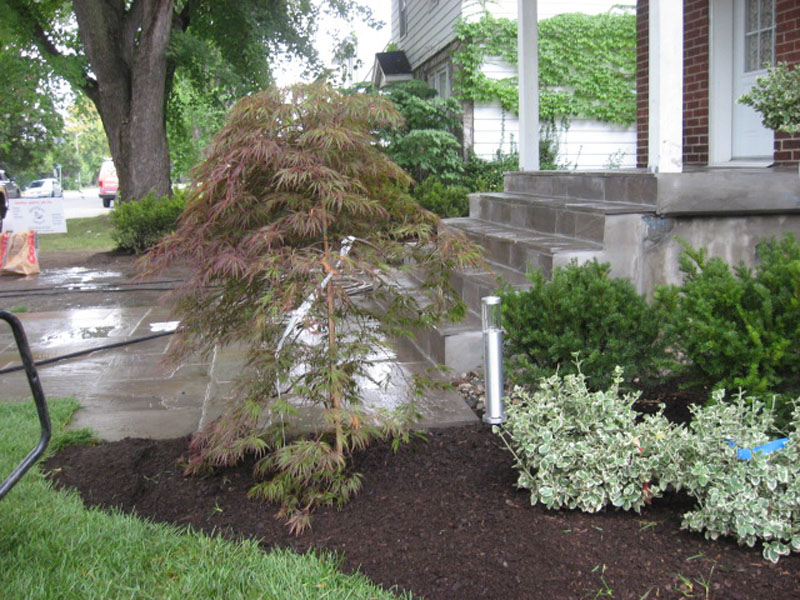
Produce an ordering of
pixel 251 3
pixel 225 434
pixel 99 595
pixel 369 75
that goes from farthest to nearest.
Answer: pixel 369 75, pixel 251 3, pixel 225 434, pixel 99 595

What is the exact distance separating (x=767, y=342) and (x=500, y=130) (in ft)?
37.0

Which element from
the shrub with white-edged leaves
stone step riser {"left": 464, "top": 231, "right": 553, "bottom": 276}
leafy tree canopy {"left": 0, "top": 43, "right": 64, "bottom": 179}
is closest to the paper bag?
leafy tree canopy {"left": 0, "top": 43, "right": 64, "bottom": 179}

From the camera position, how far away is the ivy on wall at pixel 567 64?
1359cm

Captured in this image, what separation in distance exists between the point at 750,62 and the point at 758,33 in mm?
287

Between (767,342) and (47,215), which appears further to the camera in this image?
(47,215)

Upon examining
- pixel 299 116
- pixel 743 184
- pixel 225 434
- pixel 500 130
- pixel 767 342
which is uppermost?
pixel 500 130

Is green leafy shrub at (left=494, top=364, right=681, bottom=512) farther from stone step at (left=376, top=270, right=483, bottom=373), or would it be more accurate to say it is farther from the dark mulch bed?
stone step at (left=376, top=270, right=483, bottom=373)

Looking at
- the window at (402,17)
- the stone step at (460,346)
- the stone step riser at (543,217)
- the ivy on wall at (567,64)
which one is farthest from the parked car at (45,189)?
the stone step at (460,346)

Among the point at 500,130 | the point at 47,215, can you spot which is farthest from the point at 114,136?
the point at 500,130

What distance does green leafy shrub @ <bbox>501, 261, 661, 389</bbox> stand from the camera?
373 cm

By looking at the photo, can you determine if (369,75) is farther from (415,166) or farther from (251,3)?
(415,166)

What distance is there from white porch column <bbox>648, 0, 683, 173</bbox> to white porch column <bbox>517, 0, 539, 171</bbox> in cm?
275

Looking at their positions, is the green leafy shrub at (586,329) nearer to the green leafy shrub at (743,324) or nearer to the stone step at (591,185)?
the green leafy shrub at (743,324)

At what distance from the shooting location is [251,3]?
1582 centimetres
